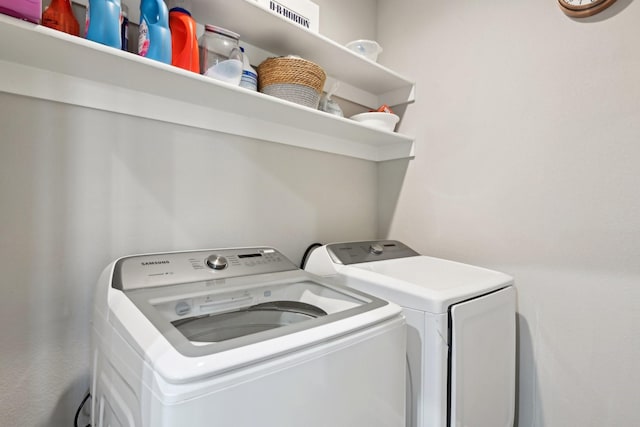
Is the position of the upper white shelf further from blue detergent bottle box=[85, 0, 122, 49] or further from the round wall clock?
the round wall clock

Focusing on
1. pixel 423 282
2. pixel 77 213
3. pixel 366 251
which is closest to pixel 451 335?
pixel 423 282

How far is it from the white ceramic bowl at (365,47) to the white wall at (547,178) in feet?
1.17

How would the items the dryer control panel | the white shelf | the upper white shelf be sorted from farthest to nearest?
the dryer control panel
the upper white shelf
the white shelf

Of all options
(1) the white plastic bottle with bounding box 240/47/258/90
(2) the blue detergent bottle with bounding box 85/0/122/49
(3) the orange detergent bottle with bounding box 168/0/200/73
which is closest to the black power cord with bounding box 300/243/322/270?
(1) the white plastic bottle with bounding box 240/47/258/90

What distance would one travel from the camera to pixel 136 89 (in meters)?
1.13

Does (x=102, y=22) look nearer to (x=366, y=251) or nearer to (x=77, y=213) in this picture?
(x=77, y=213)

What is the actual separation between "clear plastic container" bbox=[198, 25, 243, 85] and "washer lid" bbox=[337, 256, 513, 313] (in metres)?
0.87

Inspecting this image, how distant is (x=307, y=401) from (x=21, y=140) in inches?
44.2

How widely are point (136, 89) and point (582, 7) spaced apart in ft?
5.85

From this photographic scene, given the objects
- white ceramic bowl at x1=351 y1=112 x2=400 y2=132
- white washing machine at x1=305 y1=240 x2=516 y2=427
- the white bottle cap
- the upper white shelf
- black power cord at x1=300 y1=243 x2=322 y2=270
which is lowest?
white washing machine at x1=305 y1=240 x2=516 y2=427

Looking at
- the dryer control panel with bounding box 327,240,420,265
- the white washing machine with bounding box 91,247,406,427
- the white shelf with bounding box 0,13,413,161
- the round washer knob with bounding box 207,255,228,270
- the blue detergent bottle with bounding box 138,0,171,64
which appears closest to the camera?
the white washing machine with bounding box 91,247,406,427

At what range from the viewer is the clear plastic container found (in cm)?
114

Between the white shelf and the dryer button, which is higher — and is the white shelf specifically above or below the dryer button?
above

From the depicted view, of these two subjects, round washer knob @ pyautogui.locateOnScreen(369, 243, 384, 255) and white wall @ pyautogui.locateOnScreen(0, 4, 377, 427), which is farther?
round washer knob @ pyautogui.locateOnScreen(369, 243, 384, 255)
